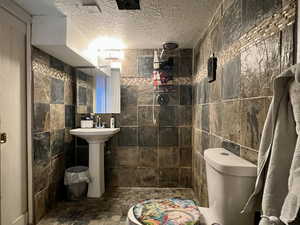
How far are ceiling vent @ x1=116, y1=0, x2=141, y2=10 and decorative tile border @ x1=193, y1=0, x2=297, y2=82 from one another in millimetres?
832

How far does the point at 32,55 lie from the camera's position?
1900 millimetres

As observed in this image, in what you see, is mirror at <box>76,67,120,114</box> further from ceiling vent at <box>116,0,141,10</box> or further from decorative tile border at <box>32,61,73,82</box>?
ceiling vent at <box>116,0,141,10</box>

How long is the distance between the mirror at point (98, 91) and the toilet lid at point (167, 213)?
5.80 feet

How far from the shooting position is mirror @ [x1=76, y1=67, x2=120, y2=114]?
2.87 m

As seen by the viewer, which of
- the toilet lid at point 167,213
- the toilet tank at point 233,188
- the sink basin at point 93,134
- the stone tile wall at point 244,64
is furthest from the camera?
the sink basin at point 93,134

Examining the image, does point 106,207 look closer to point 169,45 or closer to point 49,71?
point 49,71

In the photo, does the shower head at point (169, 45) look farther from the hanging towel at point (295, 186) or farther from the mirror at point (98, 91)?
the hanging towel at point (295, 186)

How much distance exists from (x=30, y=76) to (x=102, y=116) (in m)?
1.19

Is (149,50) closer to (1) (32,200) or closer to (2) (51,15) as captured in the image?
(2) (51,15)

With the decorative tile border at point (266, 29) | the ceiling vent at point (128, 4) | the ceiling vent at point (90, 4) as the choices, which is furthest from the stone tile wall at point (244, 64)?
the ceiling vent at point (90, 4)

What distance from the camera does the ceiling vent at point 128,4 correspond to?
1601mm

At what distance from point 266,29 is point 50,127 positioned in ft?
7.16

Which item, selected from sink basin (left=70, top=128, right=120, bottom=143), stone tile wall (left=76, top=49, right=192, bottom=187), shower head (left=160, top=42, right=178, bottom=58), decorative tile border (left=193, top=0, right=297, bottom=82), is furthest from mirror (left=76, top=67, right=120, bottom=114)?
decorative tile border (left=193, top=0, right=297, bottom=82)

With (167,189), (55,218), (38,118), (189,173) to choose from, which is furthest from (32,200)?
(189,173)
